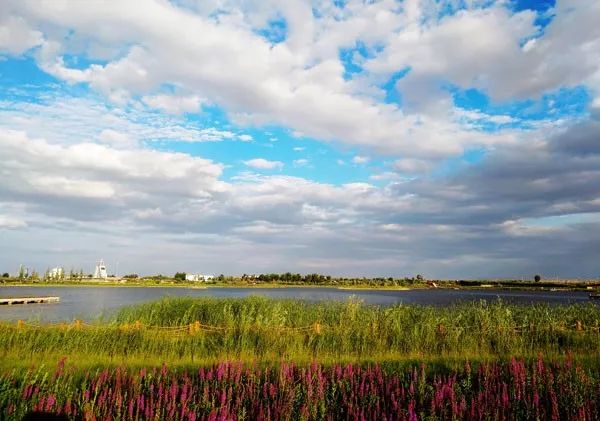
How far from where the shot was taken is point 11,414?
18.3ft

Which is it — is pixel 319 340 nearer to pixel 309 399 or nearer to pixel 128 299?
pixel 309 399

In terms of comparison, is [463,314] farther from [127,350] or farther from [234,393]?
[234,393]

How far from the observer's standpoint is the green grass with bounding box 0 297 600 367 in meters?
13.0

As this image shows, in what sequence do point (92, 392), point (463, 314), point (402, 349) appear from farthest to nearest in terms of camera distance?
point (463, 314) → point (402, 349) → point (92, 392)

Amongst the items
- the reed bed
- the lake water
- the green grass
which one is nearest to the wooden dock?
the lake water

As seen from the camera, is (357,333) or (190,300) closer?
(357,333)

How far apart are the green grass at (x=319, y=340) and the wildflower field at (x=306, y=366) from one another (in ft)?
0.24

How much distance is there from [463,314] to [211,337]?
11225mm

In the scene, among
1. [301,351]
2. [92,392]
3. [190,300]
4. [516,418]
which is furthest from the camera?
[190,300]

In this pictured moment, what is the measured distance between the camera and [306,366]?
10008 millimetres

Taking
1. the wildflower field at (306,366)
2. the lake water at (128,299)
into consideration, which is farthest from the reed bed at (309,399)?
the lake water at (128,299)

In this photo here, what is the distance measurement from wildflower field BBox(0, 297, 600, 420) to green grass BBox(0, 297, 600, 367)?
72 millimetres

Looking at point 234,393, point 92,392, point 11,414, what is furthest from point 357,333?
point 11,414

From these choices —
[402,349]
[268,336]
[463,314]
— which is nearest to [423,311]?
[463,314]
